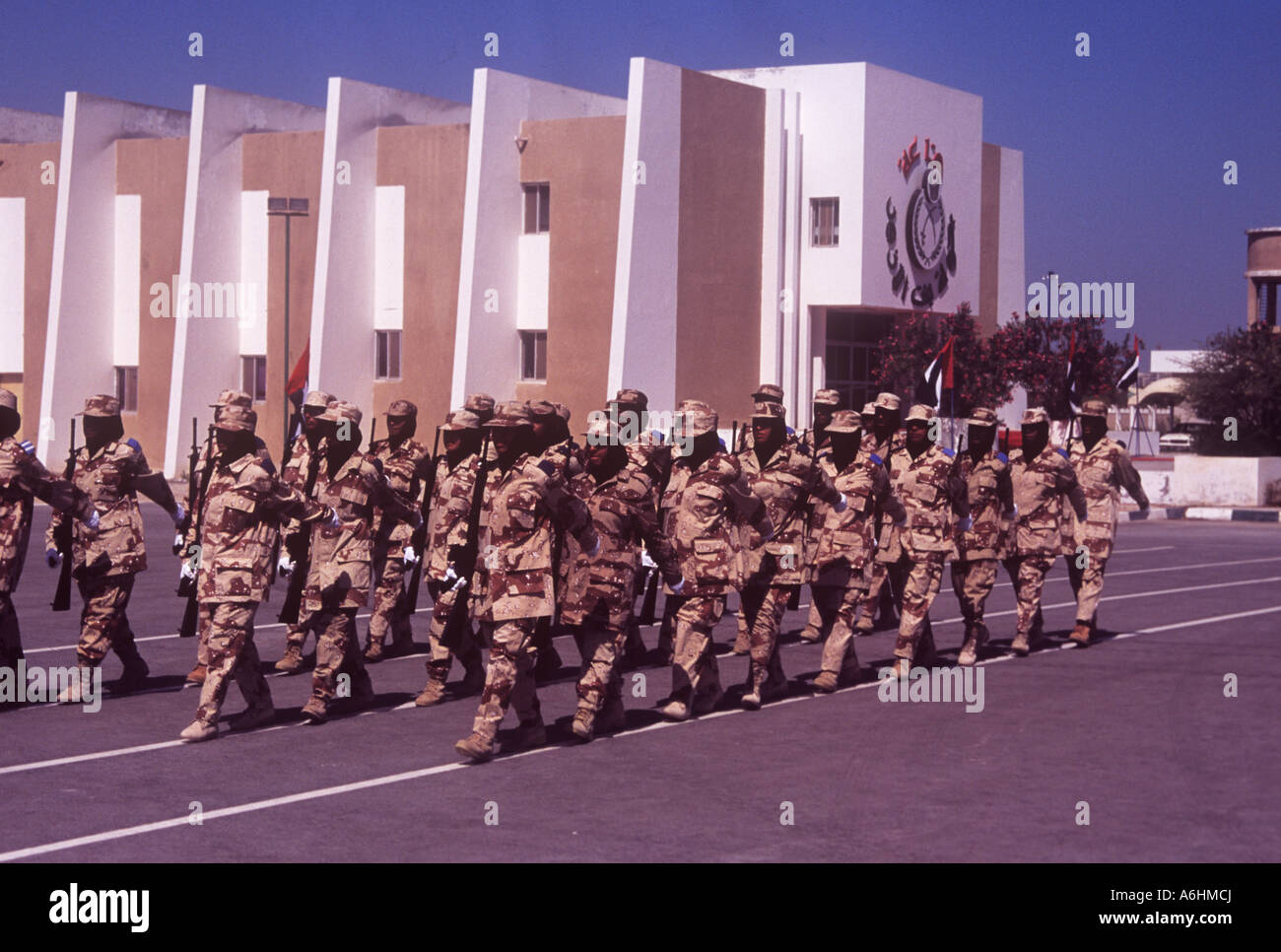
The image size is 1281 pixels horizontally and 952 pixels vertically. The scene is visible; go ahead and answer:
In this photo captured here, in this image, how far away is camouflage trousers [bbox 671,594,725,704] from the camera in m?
11.1

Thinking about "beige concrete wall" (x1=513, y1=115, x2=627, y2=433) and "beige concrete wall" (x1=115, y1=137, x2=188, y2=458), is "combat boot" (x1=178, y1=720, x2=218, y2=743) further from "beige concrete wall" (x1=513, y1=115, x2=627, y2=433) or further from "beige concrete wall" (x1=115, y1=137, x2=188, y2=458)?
"beige concrete wall" (x1=115, y1=137, x2=188, y2=458)

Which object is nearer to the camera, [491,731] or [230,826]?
[230,826]

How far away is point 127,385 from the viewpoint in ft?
162

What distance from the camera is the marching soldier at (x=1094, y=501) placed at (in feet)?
50.0

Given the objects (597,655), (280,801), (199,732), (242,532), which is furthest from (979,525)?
(280,801)

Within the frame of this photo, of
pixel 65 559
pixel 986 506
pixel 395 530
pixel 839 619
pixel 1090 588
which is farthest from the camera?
pixel 1090 588

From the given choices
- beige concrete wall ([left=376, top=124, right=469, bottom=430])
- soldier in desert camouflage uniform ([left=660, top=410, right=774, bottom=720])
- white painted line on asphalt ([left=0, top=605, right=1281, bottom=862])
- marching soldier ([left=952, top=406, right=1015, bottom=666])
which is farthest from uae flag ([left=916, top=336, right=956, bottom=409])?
white painted line on asphalt ([left=0, top=605, right=1281, bottom=862])

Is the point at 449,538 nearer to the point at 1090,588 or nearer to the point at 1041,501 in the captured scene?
the point at 1041,501

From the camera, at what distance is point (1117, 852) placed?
25.3ft

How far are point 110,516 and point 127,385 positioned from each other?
39355 mm

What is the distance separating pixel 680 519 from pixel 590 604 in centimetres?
131

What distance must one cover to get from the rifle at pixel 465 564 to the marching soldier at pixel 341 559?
2.15ft
